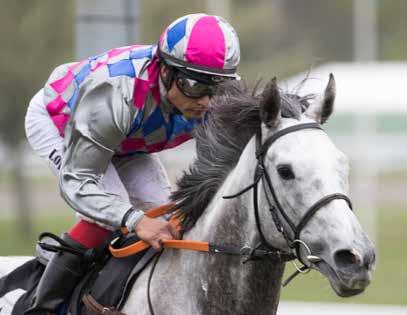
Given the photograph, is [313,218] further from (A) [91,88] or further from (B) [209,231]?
(A) [91,88]

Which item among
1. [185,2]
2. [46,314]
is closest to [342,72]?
[185,2]

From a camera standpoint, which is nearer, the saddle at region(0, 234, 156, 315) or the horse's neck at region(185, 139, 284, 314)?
the horse's neck at region(185, 139, 284, 314)

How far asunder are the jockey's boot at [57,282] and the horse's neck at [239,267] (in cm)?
66

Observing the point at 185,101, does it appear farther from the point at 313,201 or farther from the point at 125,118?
the point at 313,201

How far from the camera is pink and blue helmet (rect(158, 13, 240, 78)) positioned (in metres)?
5.02

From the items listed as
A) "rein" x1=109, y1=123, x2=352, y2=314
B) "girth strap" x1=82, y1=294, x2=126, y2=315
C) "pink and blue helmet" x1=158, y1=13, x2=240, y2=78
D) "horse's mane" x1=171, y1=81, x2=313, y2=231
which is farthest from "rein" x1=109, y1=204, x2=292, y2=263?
"pink and blue helmet" x1=158, y1=13, x2=240, y2=78

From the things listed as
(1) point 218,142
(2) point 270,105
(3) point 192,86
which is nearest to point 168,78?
(3) point 192,86

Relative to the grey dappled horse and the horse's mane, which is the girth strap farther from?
the horse's mane

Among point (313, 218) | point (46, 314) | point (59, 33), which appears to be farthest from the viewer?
point (59, 33)

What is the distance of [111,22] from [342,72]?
920 inches

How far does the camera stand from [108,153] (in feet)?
16.6

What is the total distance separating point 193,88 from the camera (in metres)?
5.11

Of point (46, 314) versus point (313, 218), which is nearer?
point (313, 218)

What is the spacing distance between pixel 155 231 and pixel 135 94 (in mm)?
618
